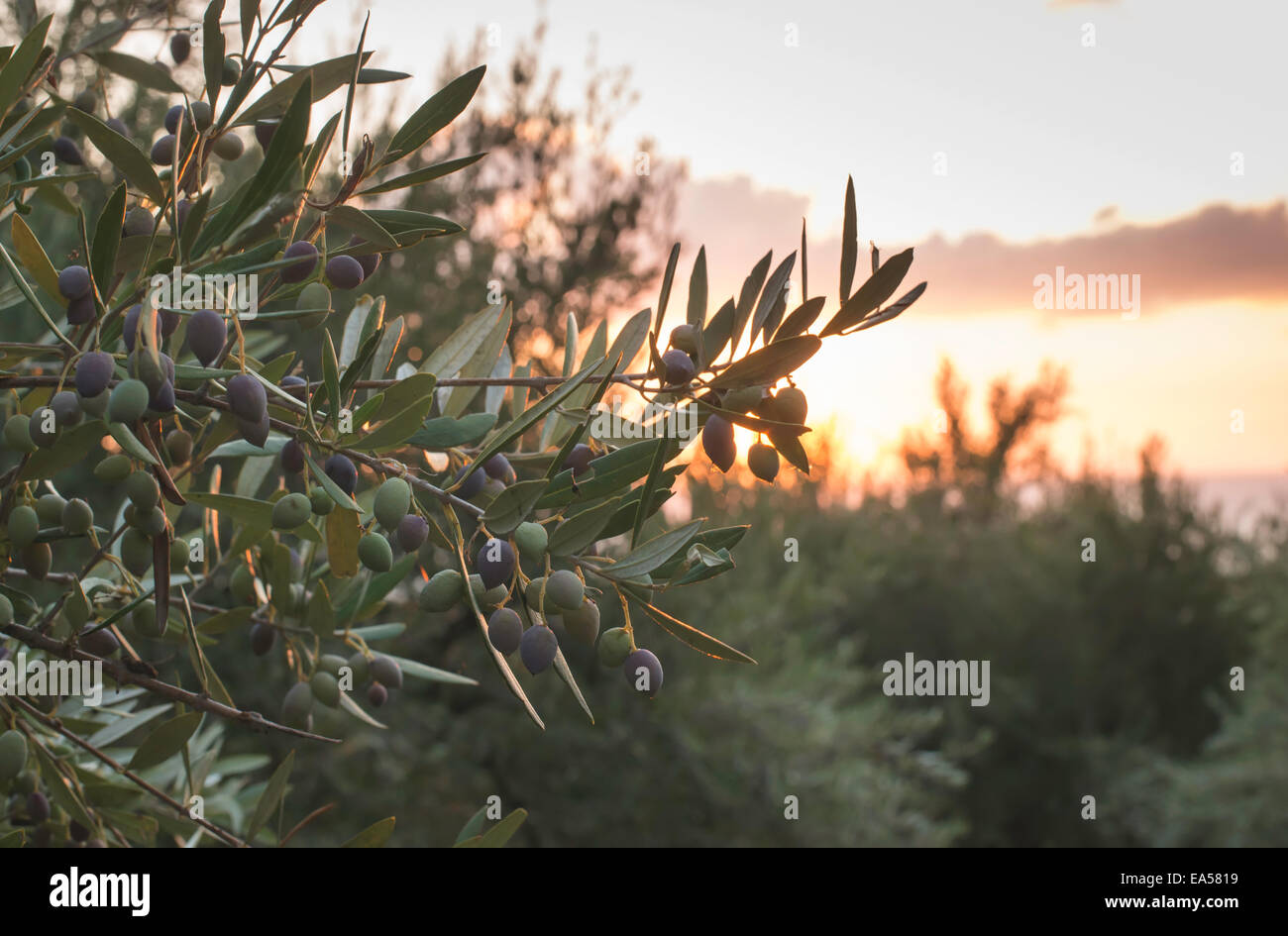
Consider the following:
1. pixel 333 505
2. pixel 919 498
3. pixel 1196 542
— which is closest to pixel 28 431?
pixel 333 505

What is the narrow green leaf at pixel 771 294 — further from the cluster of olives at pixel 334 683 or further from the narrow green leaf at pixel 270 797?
the narrow green leaf at pixel 270 797

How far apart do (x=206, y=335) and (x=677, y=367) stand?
251 mm

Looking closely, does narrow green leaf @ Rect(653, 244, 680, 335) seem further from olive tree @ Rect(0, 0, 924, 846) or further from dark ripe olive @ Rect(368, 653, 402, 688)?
dark ripe olive @ Rect(368, 653, 402, 688)

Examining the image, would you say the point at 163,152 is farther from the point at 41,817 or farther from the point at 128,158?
the point at 41,817

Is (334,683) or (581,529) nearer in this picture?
(581,529)

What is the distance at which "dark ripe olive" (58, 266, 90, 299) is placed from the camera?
0.55m

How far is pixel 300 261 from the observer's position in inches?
22.6

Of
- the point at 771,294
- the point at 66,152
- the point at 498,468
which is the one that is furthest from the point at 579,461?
the point at 66,152

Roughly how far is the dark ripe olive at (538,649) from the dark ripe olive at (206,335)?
220mm

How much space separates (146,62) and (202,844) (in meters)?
0.73

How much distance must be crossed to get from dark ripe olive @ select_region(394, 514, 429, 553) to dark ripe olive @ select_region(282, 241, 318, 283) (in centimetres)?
16

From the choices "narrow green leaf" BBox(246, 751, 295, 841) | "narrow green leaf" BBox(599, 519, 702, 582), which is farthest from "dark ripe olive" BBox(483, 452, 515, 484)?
"narrow green leaf" BBox(246, 751, 295, 841)

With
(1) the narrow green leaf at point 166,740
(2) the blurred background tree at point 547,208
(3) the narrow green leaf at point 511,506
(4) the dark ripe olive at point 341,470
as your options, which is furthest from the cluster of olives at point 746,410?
(2) the blurred background tree at point 547,208

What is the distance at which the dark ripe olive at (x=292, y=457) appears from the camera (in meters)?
0.60
